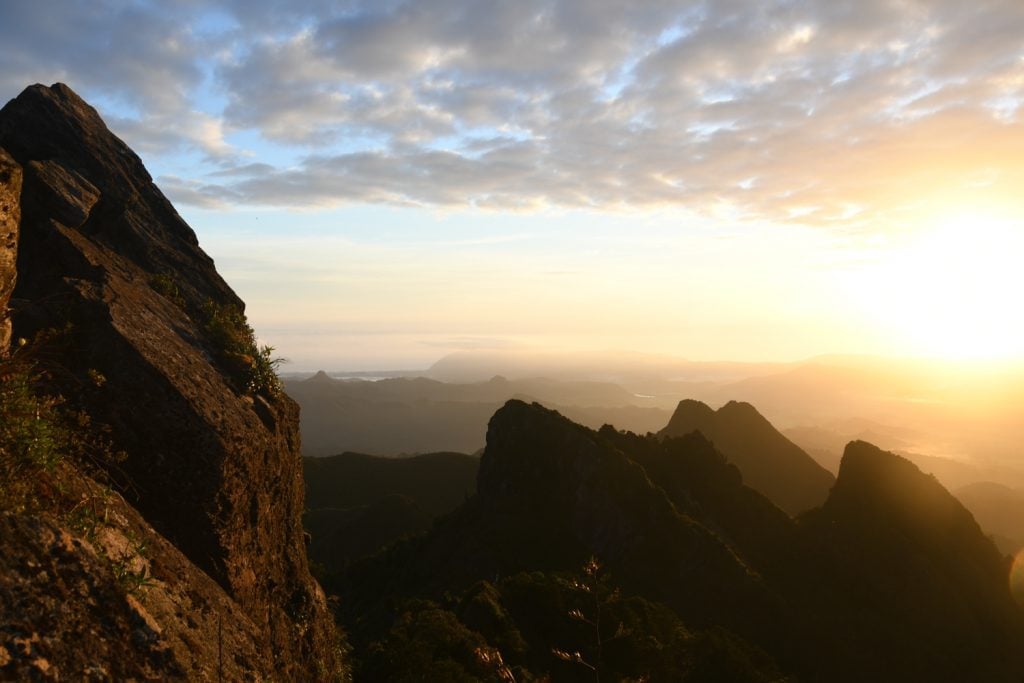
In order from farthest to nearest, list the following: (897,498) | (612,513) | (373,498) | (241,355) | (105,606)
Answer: (373,498) → (897,498) → (612,513) → (241,355) → (105,606)

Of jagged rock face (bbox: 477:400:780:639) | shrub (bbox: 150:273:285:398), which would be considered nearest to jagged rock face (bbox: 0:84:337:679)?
shrub (bbox: 150:273:285:398)

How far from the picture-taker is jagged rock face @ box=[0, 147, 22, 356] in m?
7.33

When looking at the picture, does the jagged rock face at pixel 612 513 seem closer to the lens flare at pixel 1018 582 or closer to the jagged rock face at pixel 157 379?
the lens flare at pixel 1018 582

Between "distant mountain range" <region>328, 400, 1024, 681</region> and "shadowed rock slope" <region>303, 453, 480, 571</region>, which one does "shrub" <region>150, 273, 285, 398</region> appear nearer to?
"distant mountain range" <region>328, 400, 1024, 681</region>

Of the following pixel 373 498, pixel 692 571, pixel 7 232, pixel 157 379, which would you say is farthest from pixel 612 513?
pixel 373 498

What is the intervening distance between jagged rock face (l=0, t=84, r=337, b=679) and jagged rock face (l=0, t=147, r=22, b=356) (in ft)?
3.44

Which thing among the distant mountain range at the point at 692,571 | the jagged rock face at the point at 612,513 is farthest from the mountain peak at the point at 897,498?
the jagged rock face at the point at 612,513

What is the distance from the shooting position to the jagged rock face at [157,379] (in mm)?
9281

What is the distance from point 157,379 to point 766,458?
10276 cm

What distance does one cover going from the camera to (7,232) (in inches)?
294

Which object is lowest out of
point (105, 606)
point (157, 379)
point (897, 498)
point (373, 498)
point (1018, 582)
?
point (373, 498)

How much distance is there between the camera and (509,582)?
3816 centimetres

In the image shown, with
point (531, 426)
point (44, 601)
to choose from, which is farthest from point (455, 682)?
point (531, 426)

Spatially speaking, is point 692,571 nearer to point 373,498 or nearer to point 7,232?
point 7,232
